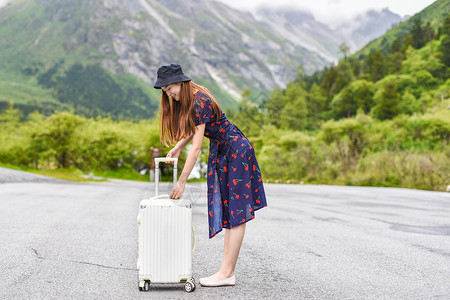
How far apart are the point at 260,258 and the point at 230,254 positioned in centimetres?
101

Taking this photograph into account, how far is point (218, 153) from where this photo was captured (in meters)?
3.35

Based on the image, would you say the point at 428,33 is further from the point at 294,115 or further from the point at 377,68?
the point at 294,115

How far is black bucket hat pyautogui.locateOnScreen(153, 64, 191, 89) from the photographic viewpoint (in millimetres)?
3064

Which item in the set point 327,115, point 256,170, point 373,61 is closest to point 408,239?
point 256,170

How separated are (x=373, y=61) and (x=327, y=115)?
1397 cm

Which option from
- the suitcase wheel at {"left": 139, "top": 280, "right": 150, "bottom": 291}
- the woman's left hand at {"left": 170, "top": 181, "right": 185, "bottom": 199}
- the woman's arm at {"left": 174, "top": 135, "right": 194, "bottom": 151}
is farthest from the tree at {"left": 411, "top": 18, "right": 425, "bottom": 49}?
the suitcase wheel at {"left": 139, "top": 280, "right": 150, "bottom": 291}

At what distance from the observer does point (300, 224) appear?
263 inches

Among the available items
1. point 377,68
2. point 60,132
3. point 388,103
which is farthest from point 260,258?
point 377,68

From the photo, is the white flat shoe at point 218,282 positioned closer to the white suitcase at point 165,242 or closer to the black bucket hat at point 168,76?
the white suitcase at point 165,242

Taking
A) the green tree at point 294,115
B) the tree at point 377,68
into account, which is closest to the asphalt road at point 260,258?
the green tree at point 294,115

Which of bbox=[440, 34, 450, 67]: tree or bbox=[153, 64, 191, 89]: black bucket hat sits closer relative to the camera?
bbox=[153, 64, 191, 89]: black bucket hat

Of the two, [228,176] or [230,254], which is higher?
[228,176]

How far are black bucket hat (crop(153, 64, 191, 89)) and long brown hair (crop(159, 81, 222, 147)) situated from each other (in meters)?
0.06

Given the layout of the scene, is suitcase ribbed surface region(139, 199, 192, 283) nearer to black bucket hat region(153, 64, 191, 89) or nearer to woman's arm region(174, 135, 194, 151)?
woman's arm region(174, 135, 194, 151)
